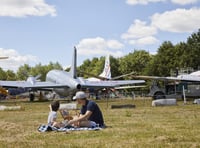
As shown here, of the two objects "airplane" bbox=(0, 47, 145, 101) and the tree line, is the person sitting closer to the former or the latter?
"airplane" bbox=(0, 47, 145, 101)

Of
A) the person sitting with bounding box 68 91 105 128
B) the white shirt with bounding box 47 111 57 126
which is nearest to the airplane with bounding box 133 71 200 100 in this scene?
the person sitting with bounding box 68 91 105 128

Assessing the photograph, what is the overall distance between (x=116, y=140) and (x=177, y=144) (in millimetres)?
1560

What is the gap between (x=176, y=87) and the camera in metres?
45.9

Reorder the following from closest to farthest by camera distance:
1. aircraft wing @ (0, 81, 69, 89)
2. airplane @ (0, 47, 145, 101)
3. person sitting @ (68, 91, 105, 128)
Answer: person sitting @ (68, 91, 105, 128)
airplane @ (0, 47, 145, 101)
aircraft wing @ (0, 81, 69, 89)

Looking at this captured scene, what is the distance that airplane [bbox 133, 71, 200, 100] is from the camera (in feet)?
140

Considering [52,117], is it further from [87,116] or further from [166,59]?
[166,59]

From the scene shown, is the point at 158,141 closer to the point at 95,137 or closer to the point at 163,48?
the point at 95,137

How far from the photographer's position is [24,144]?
9.22 metres

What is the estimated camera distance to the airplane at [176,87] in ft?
140

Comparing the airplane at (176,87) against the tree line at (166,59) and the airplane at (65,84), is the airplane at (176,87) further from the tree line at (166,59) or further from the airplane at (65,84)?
the tree line at (166,59)

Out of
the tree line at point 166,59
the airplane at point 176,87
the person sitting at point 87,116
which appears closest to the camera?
the person sitting at point 87,116

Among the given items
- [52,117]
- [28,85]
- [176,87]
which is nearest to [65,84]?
[28,85]

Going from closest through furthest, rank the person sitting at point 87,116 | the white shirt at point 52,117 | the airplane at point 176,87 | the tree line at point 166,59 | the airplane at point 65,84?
the person sitting at point 87,116
the white shirt at point 52,117
the airplane at point 176,87
the airplane at point 65,84
the tree line at point 166,59

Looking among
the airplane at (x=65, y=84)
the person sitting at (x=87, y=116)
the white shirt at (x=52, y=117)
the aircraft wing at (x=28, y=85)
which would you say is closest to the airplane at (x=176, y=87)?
the airplane at (x=65, y=84)
